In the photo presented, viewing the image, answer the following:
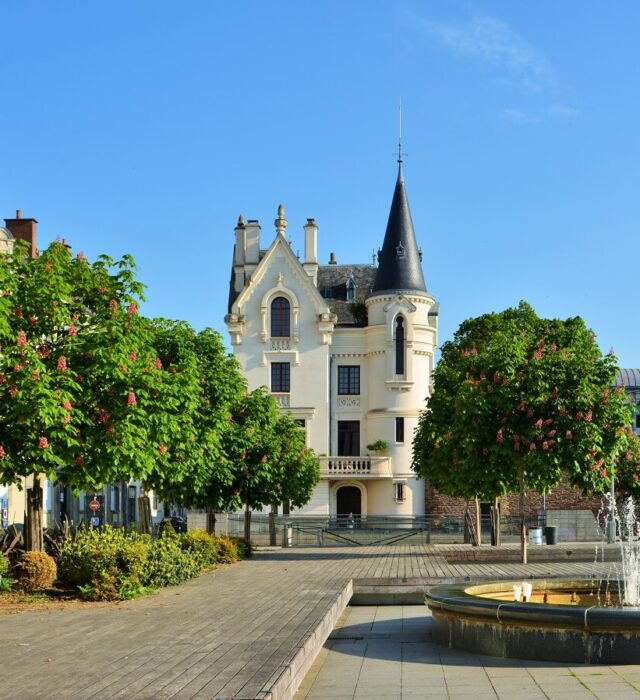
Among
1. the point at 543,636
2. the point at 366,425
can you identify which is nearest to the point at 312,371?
the point at 366,425

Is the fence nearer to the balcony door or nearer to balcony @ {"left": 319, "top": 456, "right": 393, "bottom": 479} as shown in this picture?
balcony @ {"left": 319, "top": 456, "right": 393, "bottom": 479}

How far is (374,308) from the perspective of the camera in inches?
2431

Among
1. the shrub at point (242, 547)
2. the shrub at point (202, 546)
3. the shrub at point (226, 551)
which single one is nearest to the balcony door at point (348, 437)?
the shrub at point (242, 547)

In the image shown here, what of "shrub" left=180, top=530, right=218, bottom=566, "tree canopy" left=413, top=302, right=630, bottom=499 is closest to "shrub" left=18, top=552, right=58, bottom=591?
"shrub" left=180, top=530, right=218, bottom=566

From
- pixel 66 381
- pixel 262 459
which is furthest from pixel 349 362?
pixel 66 381

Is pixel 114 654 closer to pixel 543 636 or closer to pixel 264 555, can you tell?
pixel 543 636

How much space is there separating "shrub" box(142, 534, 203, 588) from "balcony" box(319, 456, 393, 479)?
3560 centimetres

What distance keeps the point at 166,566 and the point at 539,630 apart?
10.4 metres

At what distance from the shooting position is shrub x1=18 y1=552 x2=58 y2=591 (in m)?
19.4

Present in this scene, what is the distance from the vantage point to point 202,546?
28.3m

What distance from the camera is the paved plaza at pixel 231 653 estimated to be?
988cm

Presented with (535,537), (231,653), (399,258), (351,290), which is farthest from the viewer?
(351,290)

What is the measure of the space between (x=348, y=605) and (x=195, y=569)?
423 centimetres

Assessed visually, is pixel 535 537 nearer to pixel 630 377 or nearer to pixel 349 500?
pixel 349 500
